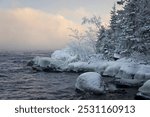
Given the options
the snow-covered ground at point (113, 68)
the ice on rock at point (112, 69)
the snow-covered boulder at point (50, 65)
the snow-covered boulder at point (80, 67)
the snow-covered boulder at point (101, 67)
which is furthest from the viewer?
the snow-covered boulder at point (50, 65)

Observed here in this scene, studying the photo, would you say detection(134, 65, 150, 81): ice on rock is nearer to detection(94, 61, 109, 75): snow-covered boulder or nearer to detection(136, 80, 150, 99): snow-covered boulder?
detection(94, 61, 109, 75): snow-covered boulder

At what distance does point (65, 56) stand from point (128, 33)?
69.5ft

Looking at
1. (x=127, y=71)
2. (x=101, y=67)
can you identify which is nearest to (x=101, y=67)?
(x=101, y=67)

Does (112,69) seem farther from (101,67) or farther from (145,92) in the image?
(145,92)

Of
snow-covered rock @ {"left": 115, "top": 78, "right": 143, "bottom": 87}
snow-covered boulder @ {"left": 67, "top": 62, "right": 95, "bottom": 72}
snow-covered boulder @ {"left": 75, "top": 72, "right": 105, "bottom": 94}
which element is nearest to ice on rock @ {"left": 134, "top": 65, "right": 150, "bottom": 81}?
snow-covered rock @ {"left": 115, "top": 78, "right": 143, "bottom": 87}

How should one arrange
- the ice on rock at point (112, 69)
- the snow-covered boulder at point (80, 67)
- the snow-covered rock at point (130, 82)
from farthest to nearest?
the snow-covered boulder at point (80, 67)
the ice on rock at point (112, 69)
the snow-covered rock at point (130, 82)

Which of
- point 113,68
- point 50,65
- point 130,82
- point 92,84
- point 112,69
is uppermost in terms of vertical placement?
point 113,68

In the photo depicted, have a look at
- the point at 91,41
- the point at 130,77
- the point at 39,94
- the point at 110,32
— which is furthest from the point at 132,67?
the point at 91,41

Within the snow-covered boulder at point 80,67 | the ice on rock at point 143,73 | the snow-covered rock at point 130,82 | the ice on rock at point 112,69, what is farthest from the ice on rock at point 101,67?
the snow-covered rock at point 130,82

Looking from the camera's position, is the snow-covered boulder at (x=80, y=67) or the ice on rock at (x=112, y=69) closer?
the ice on rock at (x=112, y=69)

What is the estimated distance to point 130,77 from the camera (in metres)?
29.5

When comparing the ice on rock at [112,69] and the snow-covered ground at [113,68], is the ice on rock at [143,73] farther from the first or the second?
the ice on rock at [112,69]

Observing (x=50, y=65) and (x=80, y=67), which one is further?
(x=50, y=65)

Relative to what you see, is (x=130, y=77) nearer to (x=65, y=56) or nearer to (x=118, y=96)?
(x=118, y=96)
